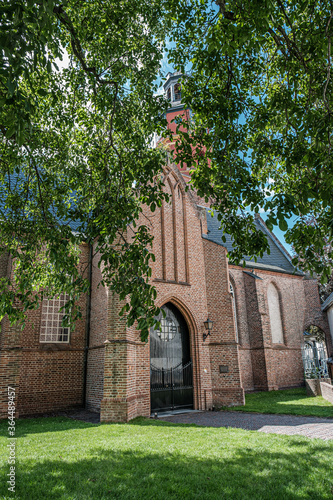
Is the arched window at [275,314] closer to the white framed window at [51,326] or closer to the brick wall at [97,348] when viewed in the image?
the brick wall at [97,348]

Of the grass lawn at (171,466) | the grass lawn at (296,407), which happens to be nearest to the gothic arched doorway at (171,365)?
the grass lawn at (296,407)

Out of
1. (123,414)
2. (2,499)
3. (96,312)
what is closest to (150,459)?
(2,499)

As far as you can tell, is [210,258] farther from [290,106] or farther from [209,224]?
[290,106]

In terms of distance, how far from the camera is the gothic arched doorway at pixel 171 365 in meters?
12.6

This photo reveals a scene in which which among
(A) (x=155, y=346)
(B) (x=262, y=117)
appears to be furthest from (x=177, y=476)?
(A) (x=155, y=346)

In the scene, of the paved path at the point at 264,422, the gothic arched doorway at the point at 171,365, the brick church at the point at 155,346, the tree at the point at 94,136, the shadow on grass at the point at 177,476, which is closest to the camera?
the shadow on grass at the point at 177,476

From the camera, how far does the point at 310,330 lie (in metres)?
24.8

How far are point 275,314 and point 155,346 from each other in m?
12.9

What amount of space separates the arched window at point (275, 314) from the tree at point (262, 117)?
17657mm

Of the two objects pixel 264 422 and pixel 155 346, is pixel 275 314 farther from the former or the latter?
pixel 264 422

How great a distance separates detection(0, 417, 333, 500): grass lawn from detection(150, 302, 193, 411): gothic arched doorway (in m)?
4.61

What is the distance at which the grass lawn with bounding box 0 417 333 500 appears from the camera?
4211 millimetres

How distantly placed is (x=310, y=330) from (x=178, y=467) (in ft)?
73.8

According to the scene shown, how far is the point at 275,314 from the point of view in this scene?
23031 millimetres
